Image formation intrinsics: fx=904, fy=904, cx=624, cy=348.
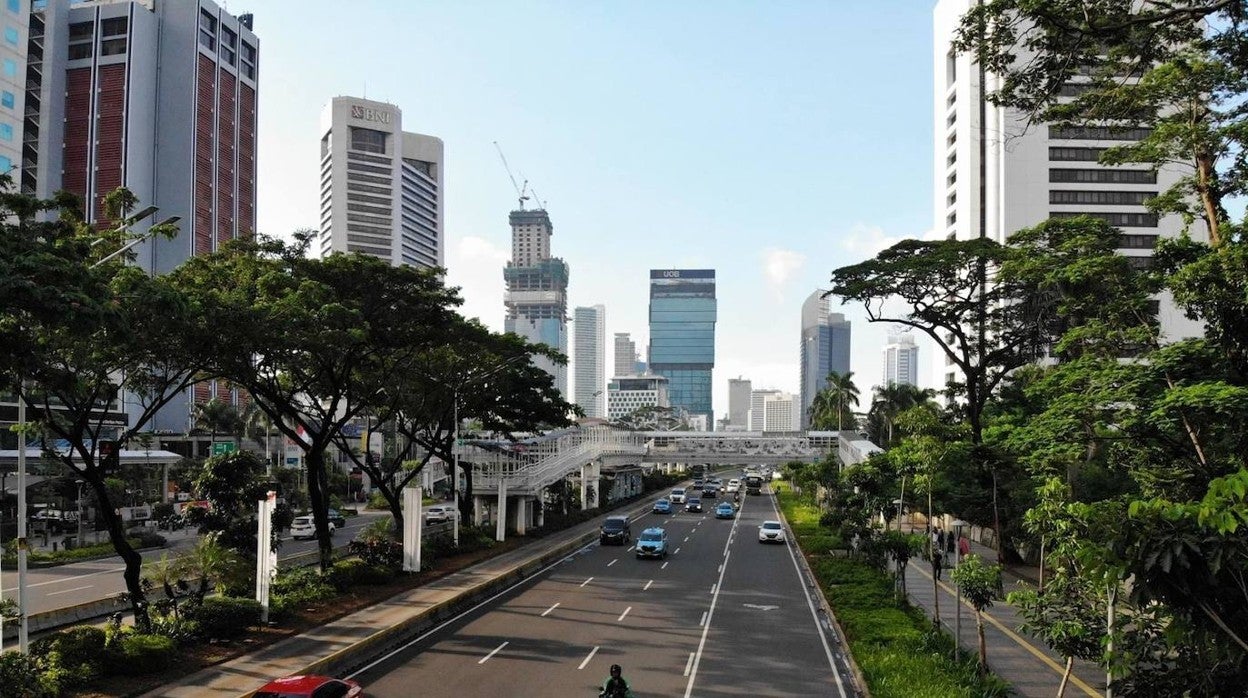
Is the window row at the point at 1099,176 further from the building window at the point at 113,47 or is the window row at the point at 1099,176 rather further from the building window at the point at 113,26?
the building window at the point at 113,26

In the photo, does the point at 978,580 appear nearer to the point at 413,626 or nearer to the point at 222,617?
the point at 413,626

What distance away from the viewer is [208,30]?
115188mm

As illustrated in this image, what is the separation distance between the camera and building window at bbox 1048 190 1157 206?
80.2 m

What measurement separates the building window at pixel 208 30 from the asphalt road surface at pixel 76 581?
86.3m

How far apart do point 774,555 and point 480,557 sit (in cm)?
1493

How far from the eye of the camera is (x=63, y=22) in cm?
10788

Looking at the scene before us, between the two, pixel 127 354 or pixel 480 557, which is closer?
pixel 127 354


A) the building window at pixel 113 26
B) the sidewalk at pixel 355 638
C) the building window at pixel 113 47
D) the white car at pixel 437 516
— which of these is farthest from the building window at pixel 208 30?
the sidewalk at pixel 355 638

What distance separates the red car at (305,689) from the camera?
51.1 feet

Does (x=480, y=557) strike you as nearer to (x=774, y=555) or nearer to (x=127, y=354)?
(x=774, y=555)

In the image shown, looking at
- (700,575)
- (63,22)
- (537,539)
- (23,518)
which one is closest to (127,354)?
(23,518)

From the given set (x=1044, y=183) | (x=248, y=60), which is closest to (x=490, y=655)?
(x=1044, y=183)

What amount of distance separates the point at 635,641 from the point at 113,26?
4524 inches

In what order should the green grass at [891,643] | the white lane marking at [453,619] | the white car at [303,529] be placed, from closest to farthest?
the green grass at [891,643] → the white lane marking at [453,619] → the white car at [303,529]
